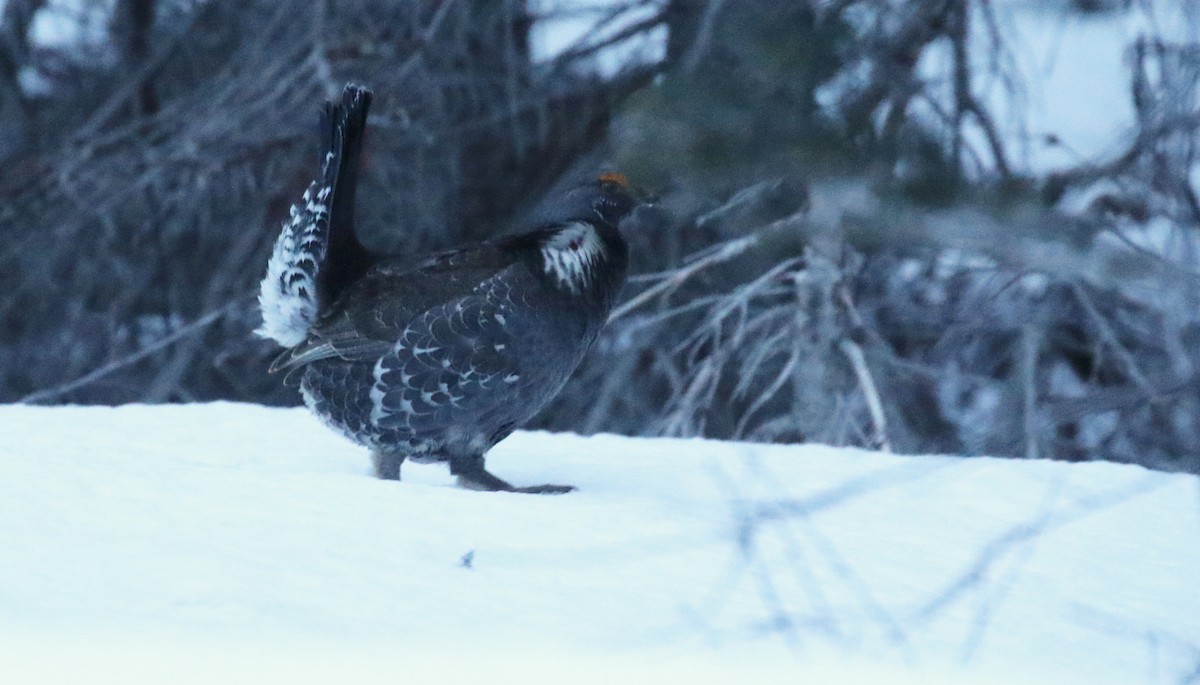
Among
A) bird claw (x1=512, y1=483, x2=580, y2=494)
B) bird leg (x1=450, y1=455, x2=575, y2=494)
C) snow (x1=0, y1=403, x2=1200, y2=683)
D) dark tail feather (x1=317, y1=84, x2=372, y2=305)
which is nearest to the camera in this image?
snow (x1=0, y1=403, x2=1200, y2=683)

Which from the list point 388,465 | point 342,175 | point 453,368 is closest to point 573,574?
point 453,368

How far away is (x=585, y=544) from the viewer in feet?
9.78

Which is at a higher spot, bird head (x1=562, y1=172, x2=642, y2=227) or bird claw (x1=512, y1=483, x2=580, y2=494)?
bird head (x1=562, y1=172, x2=642, y2=227)

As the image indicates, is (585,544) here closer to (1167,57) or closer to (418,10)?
(1167,57)

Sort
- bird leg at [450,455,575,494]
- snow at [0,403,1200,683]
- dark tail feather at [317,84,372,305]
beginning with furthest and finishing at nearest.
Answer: dark tail feather at [317,84,372,305] → bird leg at [450,455,575,494] → snow at [0,403,1200,683]

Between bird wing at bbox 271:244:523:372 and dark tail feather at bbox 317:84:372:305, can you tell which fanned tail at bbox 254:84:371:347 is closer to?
dark tail feather at bbox 317:84:372:305

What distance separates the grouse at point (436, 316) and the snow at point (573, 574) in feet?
0.84

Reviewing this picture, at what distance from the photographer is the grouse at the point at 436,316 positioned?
145 inches

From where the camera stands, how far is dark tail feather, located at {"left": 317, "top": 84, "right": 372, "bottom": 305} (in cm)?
391

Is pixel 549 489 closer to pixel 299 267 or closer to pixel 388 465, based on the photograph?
pixel 388 465

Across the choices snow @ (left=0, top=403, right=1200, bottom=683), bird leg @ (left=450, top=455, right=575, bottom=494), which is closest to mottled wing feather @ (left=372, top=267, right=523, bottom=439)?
bird leg @ (left=450, top=455, right=575, bottom=494)

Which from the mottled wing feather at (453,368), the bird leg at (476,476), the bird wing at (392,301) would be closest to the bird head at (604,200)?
the bird wing at (392,301)

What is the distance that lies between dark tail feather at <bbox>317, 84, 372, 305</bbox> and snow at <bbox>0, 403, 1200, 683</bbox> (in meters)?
0.50

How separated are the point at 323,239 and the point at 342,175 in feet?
0.58
